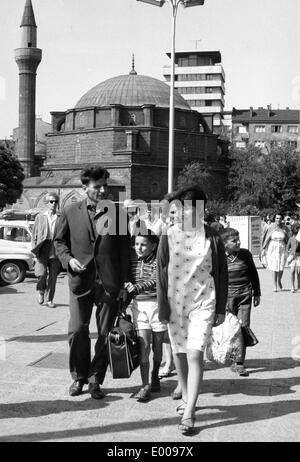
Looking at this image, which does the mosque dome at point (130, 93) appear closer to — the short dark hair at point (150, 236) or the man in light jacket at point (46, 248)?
the man in light jacket at point (46, 248)

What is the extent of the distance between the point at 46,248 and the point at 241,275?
477 cm

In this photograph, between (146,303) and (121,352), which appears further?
(146,303)

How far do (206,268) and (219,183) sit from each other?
205 feet

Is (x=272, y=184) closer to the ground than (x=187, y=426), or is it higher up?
higher up

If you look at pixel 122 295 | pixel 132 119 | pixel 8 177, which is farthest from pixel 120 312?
pixel 132 119

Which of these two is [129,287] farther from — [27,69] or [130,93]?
[130,93]

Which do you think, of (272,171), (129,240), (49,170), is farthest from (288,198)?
(129,240)

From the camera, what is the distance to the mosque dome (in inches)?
2648

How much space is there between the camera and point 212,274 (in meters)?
4.56

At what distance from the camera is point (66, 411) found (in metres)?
4.73

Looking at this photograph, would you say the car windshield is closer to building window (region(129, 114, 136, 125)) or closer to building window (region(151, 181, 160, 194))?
building window (region(151, 181, 160, 194))

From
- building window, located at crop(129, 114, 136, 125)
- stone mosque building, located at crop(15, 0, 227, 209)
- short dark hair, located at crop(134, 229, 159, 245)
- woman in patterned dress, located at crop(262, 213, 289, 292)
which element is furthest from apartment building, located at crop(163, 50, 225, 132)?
short dark hair, located at crop(134, 229, 159, 245)
